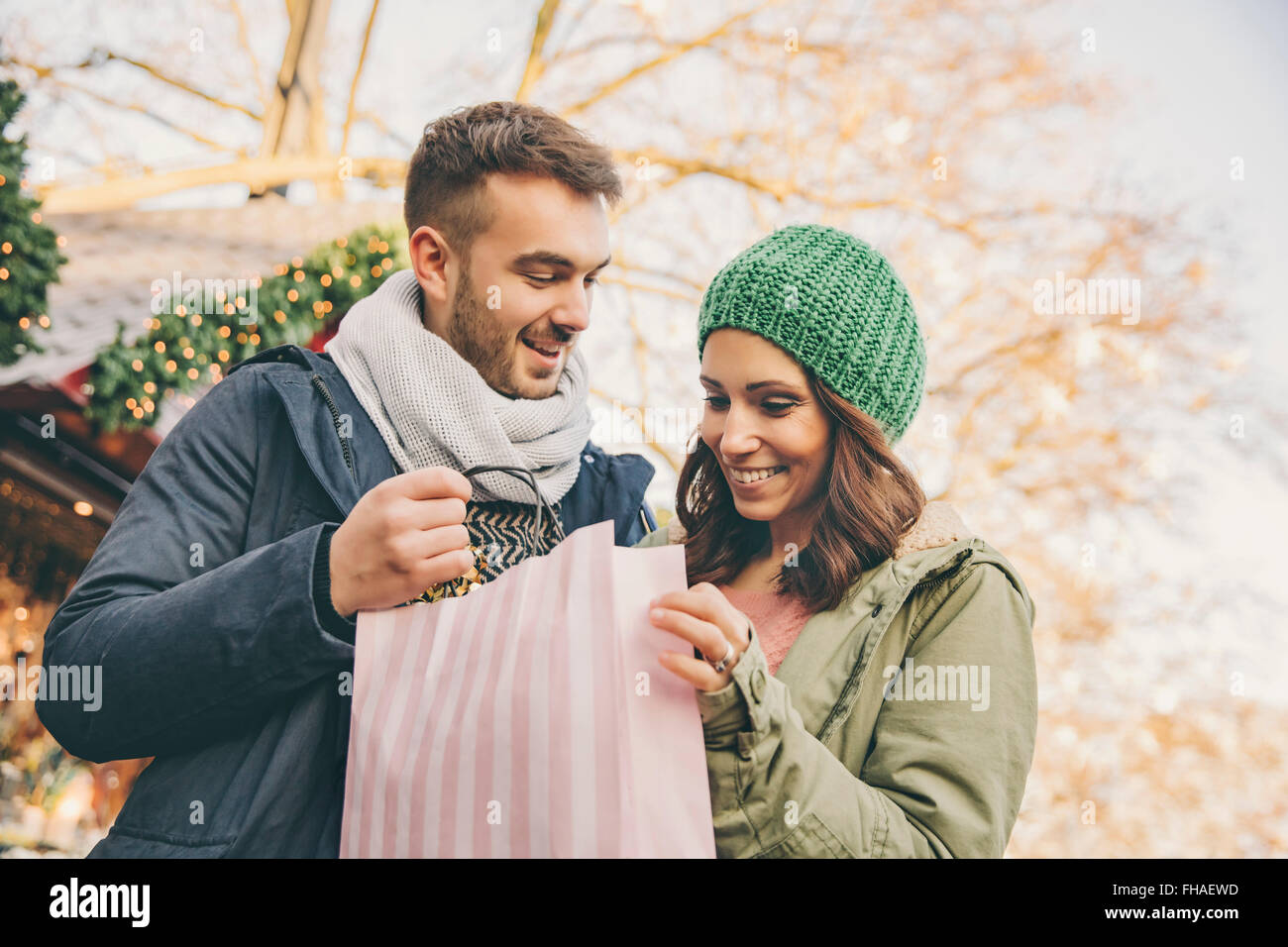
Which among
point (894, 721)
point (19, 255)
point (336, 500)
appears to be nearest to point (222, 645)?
point (336, 500)

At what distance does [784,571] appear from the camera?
164 centimetres

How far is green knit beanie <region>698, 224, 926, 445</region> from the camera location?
157 centimetres

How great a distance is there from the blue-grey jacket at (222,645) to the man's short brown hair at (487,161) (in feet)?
1.78

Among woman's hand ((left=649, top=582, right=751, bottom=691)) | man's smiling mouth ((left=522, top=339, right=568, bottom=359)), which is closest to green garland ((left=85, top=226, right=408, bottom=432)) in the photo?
man's smiling mouth ((left=522, top=339, right=568, bottom=359))

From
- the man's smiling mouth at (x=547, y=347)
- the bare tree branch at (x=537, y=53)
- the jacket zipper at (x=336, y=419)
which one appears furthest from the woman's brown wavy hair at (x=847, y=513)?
the bare tree branch at (x=537, y=53)

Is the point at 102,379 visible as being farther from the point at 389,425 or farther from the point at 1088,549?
the point at 1088,549

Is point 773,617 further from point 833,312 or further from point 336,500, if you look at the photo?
point 336,500

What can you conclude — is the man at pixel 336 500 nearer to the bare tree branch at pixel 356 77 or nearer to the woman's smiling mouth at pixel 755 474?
the woman's smiling mouth at pixel 755 474

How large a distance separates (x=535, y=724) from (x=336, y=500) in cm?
57

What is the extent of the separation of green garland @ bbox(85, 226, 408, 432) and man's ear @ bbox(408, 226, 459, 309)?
219 centimetres

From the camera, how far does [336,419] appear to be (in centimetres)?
160

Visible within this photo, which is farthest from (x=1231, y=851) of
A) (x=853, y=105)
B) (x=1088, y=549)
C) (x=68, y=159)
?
(x=68, y=159)

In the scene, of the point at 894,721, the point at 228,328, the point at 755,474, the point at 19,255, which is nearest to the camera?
the point at 894,721

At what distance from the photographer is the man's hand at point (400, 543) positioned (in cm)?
123
